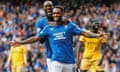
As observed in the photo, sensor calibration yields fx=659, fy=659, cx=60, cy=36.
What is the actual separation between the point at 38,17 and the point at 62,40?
Answer: 19.7 m

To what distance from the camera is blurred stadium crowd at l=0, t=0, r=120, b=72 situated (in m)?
23.5

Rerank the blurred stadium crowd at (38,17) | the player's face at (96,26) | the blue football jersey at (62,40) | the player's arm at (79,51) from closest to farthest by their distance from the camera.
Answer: the blue football jersey at (62,40)
the player's arm at (79,51)
the player's face at (96,26)
the blurred stadium crowd at (38,17)

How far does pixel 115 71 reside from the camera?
19.4 m

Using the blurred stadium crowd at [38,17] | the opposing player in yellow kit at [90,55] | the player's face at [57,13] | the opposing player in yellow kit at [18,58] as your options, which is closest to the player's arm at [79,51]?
the opposing player in yellow kit at [90,55]

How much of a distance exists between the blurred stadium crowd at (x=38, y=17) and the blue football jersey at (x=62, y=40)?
1041 cm

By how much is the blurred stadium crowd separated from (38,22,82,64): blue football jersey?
1041 cm

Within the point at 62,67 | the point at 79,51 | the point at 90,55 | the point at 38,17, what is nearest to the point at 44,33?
the point at 62,67

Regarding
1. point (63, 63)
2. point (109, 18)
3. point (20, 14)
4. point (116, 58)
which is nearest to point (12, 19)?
point (20, 14)

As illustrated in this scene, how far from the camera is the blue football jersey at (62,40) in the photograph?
10.4 m

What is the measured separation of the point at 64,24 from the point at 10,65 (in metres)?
7.91

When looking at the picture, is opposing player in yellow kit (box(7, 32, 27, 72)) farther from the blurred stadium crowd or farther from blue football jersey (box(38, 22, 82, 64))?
blue football jersey (box(38, 22, 82, 64))

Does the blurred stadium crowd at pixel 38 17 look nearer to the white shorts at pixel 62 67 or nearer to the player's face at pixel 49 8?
the player's face at pixel 49 8

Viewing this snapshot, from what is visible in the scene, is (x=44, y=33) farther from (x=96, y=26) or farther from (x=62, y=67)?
(x=96, y=26)

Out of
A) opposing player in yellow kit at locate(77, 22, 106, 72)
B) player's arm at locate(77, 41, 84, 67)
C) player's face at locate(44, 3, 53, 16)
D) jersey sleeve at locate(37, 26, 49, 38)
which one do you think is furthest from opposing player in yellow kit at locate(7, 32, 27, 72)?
jersey sleeve at locate(37, 26, 49, 38)
